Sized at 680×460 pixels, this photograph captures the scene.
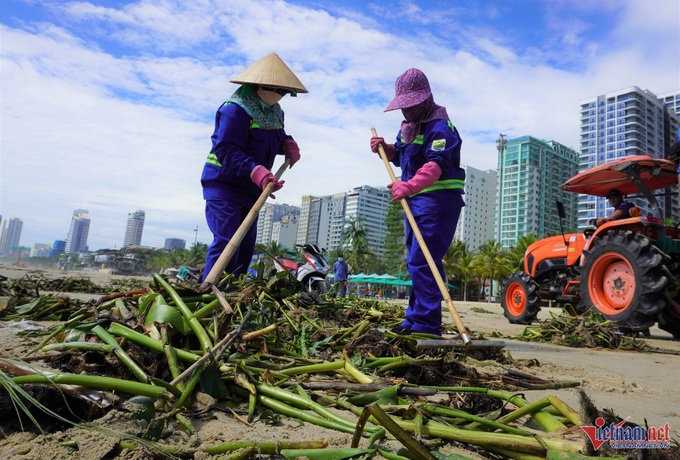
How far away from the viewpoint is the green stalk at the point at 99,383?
1.11 meters

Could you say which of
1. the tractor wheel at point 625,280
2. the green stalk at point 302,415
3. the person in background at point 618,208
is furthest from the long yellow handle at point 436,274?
the person in background at point 618,208

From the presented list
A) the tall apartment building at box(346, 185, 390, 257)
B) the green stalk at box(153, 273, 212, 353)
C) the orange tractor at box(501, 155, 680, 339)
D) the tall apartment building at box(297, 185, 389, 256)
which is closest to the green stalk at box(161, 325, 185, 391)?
the green stalk at box(153, 273, 212, 353)

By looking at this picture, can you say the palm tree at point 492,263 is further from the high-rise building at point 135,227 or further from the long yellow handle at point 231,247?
the high-rise building at point 135,227

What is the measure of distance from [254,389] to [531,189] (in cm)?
11030

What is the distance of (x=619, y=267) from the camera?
217 inches

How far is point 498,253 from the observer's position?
52.3 m

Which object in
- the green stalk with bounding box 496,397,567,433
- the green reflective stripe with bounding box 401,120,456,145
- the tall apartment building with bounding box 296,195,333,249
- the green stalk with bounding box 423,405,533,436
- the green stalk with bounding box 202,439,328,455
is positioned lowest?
the green stalk with bounding box 202,439,328,455

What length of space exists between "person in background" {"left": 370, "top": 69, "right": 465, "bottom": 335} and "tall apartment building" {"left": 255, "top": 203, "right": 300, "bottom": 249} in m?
111

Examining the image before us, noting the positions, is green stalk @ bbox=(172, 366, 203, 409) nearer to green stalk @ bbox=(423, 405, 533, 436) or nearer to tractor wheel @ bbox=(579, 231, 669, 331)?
green stalk @ bbox=(423, 405, 533, 436)

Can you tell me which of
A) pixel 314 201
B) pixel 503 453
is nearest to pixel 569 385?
pixel 503 453

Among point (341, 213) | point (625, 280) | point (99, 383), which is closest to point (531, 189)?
point (341, 213)

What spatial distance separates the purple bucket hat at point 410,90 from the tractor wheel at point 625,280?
349 cm

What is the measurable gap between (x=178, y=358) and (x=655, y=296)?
5.45 meters

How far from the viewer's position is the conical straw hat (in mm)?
3570
